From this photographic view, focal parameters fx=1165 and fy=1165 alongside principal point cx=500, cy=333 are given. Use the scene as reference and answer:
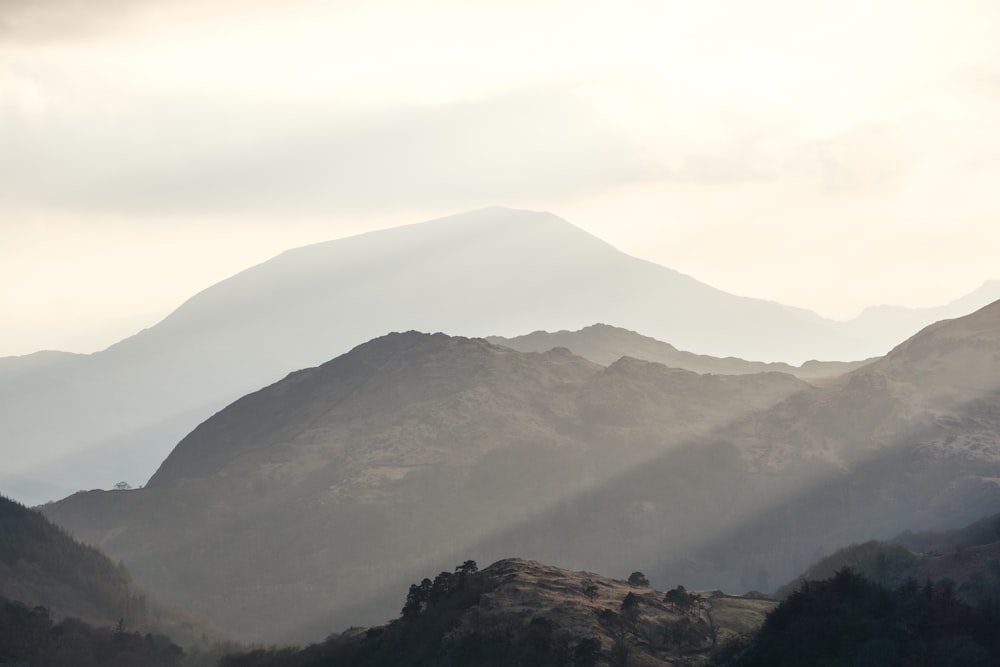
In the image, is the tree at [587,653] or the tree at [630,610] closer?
the tree at [587,653]

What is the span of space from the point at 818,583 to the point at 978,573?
134ft

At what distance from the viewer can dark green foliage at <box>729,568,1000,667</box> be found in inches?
4953

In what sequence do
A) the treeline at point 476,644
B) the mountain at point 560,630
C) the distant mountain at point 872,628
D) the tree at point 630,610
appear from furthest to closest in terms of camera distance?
the tree at point 630,610, the mountain at point 560,630, the treeline at point 476,644, the distant mountain at point 872,628

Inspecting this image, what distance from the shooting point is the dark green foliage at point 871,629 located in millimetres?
125812

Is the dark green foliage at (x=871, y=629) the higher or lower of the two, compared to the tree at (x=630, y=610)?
lower

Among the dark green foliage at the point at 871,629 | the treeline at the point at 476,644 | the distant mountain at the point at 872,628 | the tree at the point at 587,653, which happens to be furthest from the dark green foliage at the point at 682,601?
the dark green foliage at the point at 871,629

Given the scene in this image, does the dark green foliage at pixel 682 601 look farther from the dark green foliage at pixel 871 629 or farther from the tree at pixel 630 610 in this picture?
the dark green foliage at pixel 871 629

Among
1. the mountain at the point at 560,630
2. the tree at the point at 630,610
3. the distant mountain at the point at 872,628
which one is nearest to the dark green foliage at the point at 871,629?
the distant mountain at the point at 872,628

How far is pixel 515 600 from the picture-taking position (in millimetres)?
191000

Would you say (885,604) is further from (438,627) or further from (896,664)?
(438,627)

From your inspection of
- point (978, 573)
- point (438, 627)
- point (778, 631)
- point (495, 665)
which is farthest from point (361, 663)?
point (978, 573)

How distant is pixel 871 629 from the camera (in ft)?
438

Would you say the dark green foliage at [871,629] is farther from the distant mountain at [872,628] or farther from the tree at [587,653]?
the tree at [587,653]

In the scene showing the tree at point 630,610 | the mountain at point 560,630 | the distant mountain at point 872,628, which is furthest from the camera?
the tree at point 630,610
